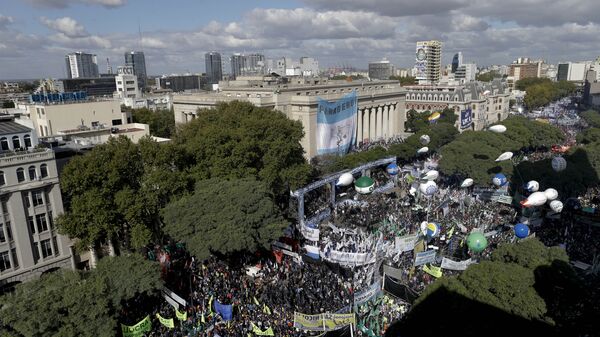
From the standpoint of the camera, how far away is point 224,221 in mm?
28266

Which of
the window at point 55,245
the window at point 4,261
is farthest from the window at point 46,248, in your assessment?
the window at point 4,261

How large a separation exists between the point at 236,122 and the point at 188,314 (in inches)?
925

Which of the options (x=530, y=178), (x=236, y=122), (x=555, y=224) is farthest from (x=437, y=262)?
(x=236, y=122)

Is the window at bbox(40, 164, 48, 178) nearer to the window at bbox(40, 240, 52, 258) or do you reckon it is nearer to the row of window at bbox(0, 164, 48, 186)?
the row of window at bbox(0, 164, 48, 186)

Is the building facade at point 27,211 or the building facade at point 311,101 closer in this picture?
the building facade at point 27,211

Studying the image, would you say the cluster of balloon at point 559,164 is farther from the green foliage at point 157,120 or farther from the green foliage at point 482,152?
the green foliage at point 157,120

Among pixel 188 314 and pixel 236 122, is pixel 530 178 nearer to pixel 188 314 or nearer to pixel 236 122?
pixel 236 122

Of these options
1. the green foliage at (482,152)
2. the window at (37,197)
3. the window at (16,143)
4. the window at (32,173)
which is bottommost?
the green foliage at (482,152)

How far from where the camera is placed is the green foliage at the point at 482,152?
1791 inches

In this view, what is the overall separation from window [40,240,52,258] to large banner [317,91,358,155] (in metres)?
38.9

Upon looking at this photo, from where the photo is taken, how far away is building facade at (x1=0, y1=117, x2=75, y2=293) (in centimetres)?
2767

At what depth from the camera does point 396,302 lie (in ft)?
79.2

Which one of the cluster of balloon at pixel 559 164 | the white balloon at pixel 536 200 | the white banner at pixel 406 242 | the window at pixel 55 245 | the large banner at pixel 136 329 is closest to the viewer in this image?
the large banner at pixel 136 329

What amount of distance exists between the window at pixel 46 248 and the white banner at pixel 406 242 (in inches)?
920
